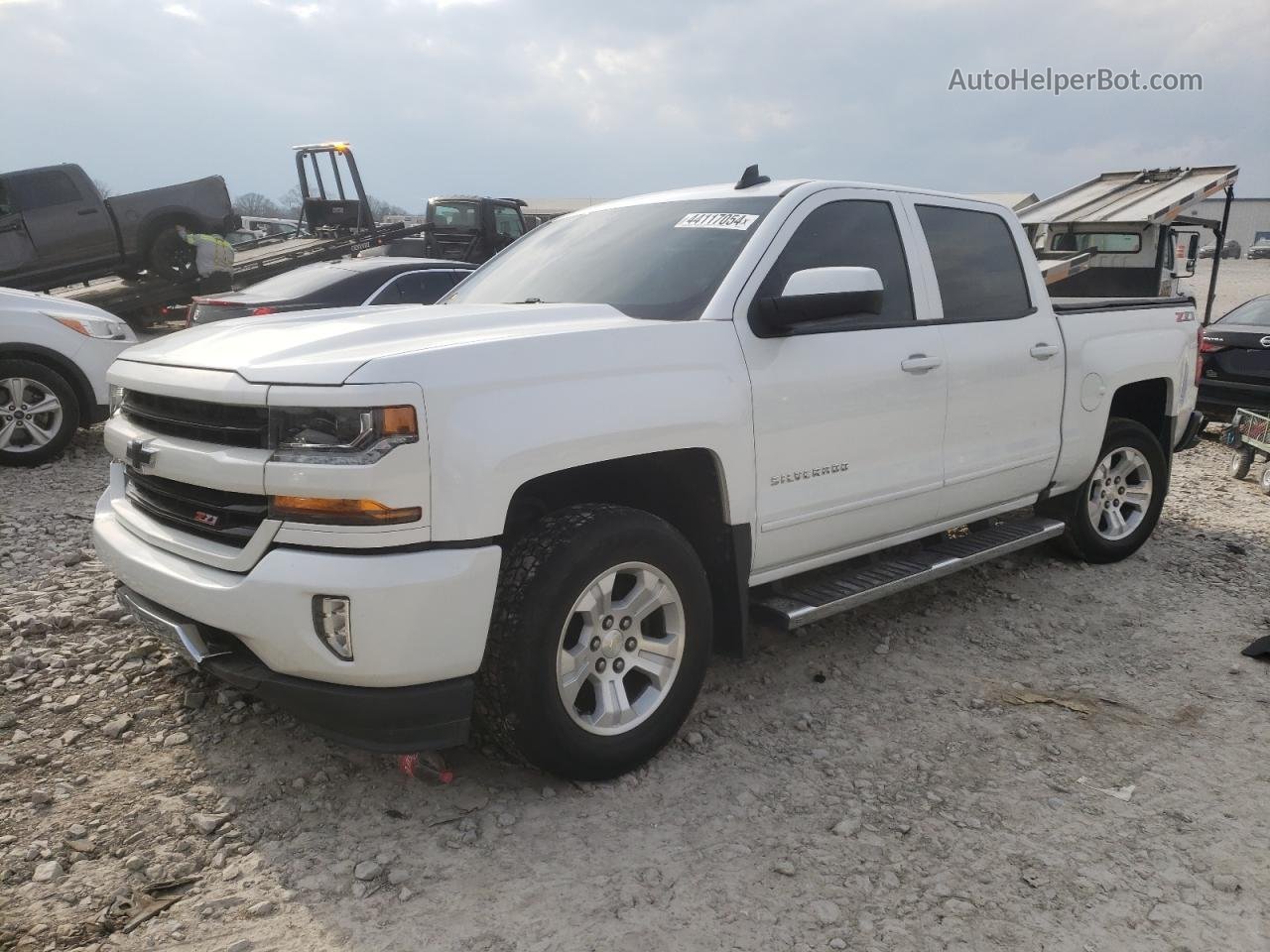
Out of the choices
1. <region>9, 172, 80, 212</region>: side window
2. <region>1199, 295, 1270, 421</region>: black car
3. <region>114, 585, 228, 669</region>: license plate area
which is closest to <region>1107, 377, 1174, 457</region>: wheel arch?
<region>1199, 295, 1270, 421</region>: black car

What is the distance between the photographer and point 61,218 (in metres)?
13.9

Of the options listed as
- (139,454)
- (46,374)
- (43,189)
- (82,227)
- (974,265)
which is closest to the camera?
(139,454)

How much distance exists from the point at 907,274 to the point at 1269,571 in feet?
10.4

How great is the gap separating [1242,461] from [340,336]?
7603 mm

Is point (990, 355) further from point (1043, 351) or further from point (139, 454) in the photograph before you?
point (139, 454)

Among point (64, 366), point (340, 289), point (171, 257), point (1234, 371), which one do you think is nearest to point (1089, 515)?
point (1234, 371)

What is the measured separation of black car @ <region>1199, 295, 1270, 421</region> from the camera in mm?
8836

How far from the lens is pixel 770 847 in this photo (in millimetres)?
2865

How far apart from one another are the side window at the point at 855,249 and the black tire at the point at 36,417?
5.94 metres

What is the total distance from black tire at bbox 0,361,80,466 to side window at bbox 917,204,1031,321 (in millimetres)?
6188

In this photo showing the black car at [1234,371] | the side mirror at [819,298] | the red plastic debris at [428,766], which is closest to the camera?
the red plastic debris at [428,766]

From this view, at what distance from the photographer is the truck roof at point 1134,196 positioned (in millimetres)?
13648

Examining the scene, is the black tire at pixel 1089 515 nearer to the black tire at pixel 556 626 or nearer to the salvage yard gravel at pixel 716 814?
the salvage yard gravel at pixel 716 814

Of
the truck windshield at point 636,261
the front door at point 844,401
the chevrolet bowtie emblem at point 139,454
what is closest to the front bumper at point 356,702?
the chevrolet bowtie emblem at point 139,454
